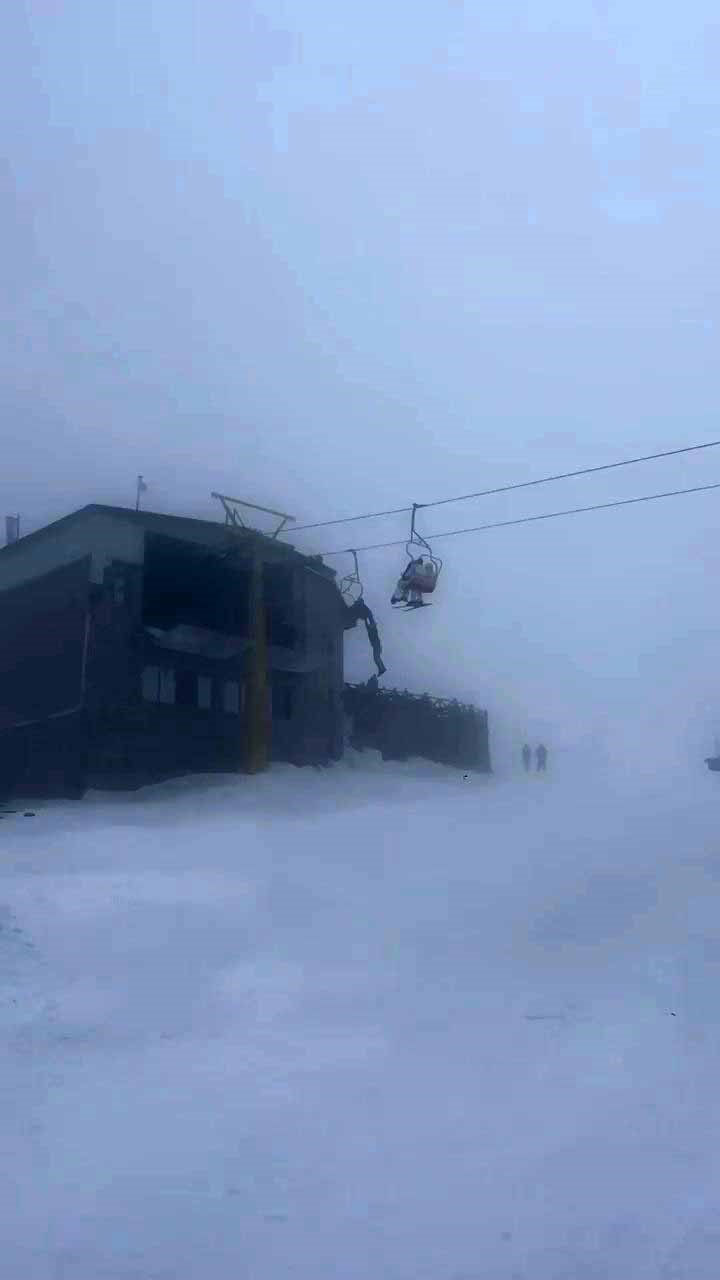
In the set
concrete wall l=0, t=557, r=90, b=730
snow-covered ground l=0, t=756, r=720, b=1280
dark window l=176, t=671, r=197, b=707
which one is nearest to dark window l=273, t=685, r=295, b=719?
dark window l=176, t=671, r=197, b=707

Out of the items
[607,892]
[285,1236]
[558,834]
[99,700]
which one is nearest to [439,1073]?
[285,1236]

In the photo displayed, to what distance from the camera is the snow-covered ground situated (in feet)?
17.7

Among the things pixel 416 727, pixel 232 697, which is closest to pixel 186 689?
pixel 232 697

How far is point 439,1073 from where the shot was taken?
7.73 metres

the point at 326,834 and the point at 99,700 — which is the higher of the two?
the point at 99,700

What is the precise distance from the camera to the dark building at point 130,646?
1284 inches

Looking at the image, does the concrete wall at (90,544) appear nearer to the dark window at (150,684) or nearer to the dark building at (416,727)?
the dark window at (150,684)

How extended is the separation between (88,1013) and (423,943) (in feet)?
12.3

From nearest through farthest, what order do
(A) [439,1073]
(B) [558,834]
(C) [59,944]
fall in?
(A) [439,1073], (C) [59,944], (B) [558,834]

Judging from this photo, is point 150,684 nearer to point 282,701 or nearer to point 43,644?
point 43,644

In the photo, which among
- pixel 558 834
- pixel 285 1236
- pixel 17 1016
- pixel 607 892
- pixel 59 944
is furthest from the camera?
pixel 558 834

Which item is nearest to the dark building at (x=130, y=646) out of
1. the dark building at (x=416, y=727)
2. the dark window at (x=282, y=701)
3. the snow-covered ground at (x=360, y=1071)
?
the dark window at (x=282, y=701)

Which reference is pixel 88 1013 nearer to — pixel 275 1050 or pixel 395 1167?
pixel 275 1050

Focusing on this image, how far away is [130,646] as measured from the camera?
108 ft
